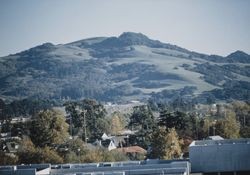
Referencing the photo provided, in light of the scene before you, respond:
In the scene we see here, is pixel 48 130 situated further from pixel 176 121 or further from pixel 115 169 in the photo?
pixel 115 169

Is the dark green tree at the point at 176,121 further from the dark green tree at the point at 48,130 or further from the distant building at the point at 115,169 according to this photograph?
the distant building at the point at 115,169

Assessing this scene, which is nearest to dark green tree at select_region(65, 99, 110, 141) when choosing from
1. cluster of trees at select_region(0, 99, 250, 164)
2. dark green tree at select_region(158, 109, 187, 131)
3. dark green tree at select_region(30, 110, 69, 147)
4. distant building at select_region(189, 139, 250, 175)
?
cluster of trees at select_region(0, 99, 250, 164)

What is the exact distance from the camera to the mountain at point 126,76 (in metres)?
133

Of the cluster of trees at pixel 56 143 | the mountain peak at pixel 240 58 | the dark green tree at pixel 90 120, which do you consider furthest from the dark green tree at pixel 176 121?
the mountain peak at pixel 240 58

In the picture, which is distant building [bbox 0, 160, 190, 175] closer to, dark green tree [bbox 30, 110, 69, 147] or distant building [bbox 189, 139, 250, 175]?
distant building [bbox 189, 139, 250, 175]

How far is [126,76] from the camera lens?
166375 mm

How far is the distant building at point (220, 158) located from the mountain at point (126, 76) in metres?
91.4

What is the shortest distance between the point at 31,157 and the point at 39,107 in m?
57.9

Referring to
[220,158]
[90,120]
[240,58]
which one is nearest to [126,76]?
[240,58]

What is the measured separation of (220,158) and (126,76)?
487 ft

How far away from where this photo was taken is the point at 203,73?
15138 cm

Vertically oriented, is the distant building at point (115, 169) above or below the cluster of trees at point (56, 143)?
above

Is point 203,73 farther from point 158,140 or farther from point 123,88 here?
point 158,140

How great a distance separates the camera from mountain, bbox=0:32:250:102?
133 meters
